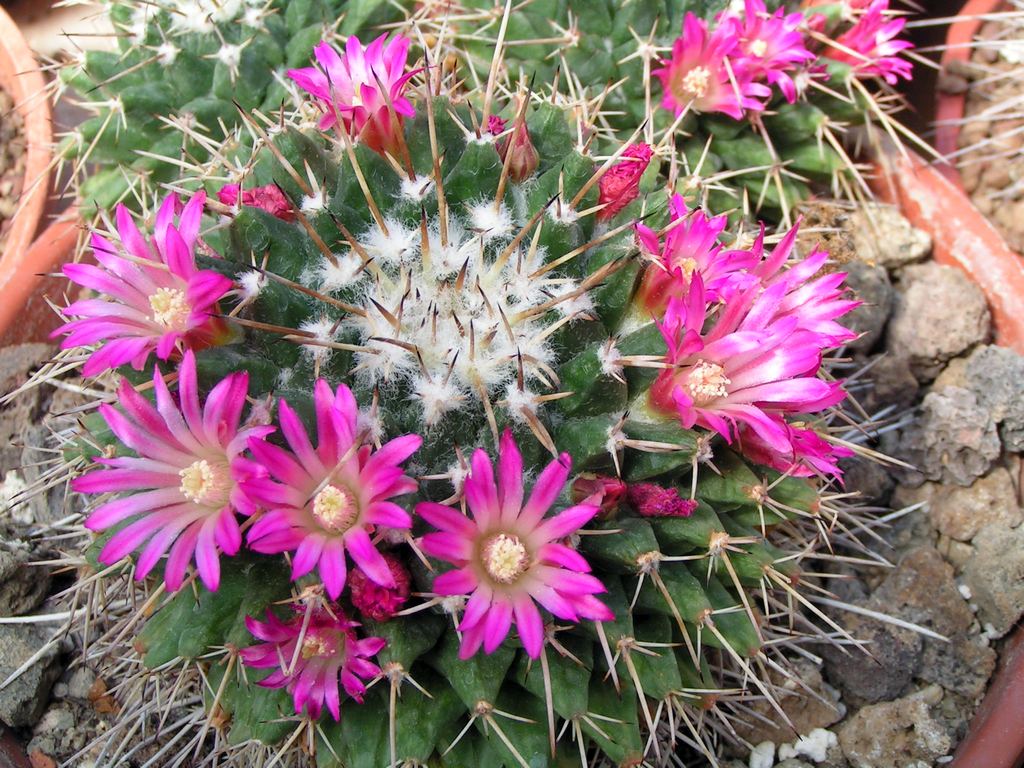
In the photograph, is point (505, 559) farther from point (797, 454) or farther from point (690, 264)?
point (690, 264)

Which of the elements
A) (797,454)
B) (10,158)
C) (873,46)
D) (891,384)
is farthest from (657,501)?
(10,158)

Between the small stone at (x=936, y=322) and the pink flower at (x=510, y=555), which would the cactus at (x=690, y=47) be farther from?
the pink flower at (x=510, y=555)

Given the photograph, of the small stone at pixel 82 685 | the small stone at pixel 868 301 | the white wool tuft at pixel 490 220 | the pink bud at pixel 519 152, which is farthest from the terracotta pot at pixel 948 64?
the small stone at pixel 82 685

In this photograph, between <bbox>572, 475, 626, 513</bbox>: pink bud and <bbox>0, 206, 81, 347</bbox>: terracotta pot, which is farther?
<bbox>0, 206, 81, 347</bbox>: terracotta pot

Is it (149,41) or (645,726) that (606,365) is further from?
(149,41)

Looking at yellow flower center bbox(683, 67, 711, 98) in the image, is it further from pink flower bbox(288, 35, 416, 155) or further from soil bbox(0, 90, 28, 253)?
soil bbox(0, 90, 28, 253)

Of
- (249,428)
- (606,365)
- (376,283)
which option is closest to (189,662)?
(249,428)

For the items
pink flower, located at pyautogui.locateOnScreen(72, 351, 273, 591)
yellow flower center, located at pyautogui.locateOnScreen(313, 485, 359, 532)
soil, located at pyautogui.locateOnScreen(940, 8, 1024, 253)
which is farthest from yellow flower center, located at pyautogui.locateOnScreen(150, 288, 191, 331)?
soil, located at pyautogui.locateOnScreen(940, 8, 1024, 253)
